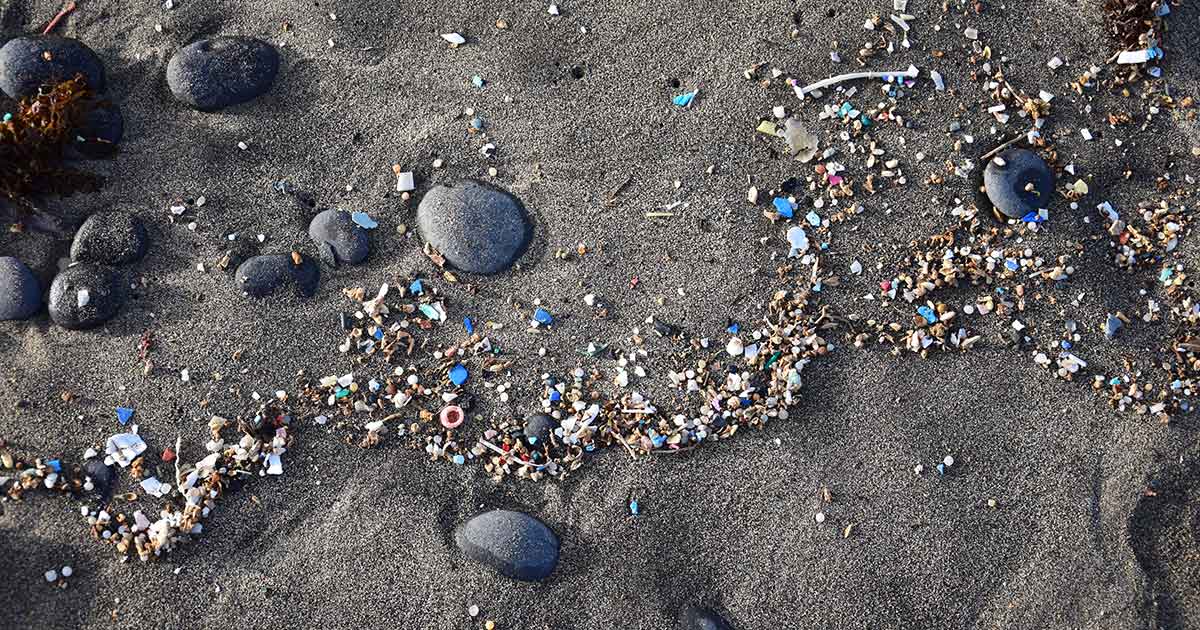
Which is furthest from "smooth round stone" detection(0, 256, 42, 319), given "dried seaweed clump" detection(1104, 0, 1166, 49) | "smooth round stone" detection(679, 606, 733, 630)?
"dried seaweed clump" detection(1104, 0, 1166, 49)

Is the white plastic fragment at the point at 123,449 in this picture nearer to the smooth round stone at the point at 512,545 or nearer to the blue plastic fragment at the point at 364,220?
the blue plastic fragment at the point at 364,220

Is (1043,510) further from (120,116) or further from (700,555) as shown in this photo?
(120,116)

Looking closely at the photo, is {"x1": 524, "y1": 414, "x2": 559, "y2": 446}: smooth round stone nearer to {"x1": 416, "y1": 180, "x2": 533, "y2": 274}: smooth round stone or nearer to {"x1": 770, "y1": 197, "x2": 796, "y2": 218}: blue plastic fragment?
{"x1": 416, "y1": 180, "x2": 533, "y2": 274}: smooth round stone

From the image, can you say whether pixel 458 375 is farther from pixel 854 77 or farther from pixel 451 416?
pixel 854 77

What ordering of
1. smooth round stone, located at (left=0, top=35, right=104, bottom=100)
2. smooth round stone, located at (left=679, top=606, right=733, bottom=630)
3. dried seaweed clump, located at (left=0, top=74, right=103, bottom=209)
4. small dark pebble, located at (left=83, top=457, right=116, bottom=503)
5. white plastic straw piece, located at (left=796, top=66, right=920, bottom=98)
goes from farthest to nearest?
white plastic straw piece, located at (left=796, top=66, right=920, bottom=98)
smooth round stone, located at (left=0, top=35, right=104, bottom=100)
dried seaweed clump, located at (left=0, top=74, right=103, bottom=209)
small dark pebble, located at (left=83, top=457, right=116, bottom=503)
smooth round stone, located at (left=679, top=606, right=733, bottom=630)

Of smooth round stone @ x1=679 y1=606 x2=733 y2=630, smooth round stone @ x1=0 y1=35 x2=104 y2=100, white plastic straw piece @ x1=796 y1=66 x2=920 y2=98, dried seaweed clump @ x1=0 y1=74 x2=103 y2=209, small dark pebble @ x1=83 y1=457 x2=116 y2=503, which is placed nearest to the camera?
smooth round stone @ x1=679 y1=606 x2=733 y2=630

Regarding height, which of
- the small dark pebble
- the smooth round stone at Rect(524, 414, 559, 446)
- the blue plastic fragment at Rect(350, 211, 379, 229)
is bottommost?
the small dark pebble
